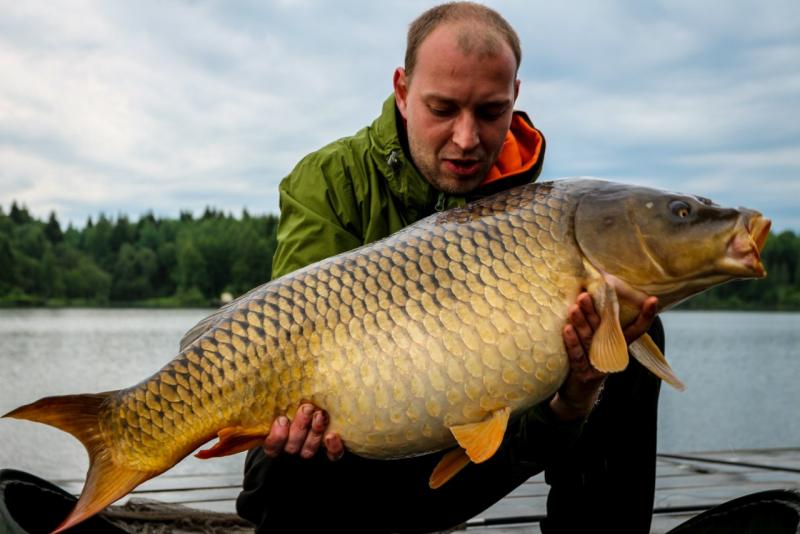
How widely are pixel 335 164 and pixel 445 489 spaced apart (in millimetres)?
737

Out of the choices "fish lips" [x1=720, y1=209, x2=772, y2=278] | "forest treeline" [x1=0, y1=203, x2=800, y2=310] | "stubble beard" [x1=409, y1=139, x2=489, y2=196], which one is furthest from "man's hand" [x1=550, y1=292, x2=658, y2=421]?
"forest treeline" [x1=0, y1=203, x2=800, y2=310]

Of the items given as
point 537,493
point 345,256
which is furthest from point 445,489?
point 537,493

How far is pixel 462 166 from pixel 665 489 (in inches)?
57.9

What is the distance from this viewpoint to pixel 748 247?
4.74 ft

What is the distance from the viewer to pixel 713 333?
26797 millimetres

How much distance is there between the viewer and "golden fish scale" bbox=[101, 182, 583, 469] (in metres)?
1.46

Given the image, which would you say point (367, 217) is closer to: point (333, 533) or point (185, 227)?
point (333, 533)

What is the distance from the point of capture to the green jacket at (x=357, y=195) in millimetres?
1972

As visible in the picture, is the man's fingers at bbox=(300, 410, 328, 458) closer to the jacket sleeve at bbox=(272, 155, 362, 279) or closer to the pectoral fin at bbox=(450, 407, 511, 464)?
the pectoral fin at bbox=(450, 407, 511, 464)

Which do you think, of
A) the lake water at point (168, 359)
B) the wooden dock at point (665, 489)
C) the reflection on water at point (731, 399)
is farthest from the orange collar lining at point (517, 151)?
the reflection on water at point (731, 399)

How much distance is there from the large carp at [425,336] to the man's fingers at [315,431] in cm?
2

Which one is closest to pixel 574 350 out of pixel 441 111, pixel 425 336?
pixel 425 336

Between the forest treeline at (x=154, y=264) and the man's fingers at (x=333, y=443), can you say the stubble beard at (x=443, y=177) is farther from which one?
the forest treeline at (x=154, y=264)

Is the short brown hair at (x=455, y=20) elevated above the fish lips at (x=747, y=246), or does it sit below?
above
